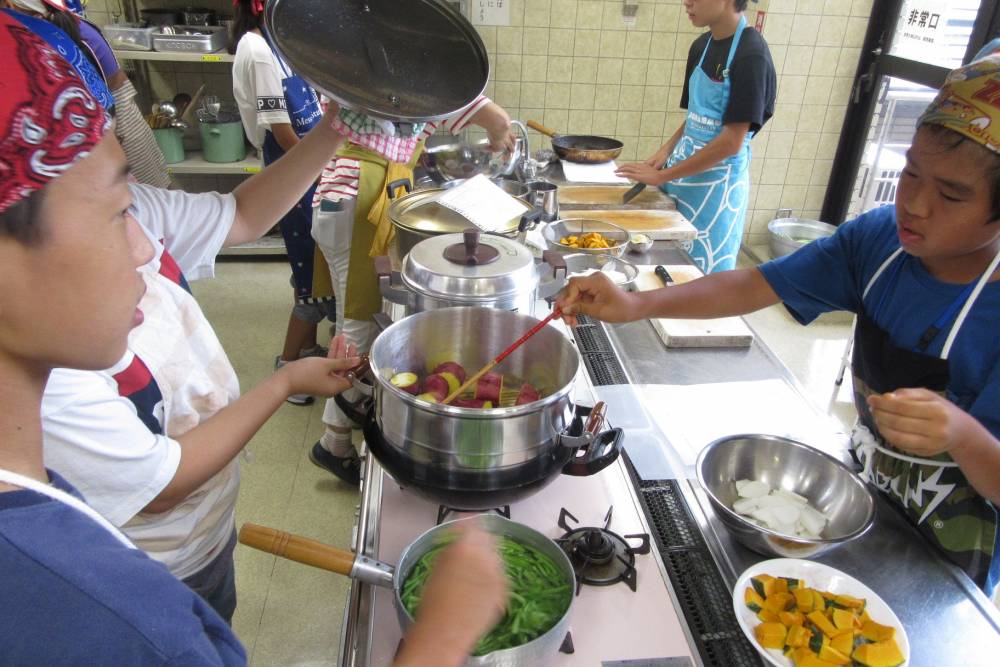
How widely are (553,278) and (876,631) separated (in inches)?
33.8

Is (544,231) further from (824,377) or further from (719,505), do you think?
(824,377)

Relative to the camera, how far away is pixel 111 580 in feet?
1.60

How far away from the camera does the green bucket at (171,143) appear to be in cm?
351

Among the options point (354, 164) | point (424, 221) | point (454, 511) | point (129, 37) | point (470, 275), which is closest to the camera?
point (454, 511)

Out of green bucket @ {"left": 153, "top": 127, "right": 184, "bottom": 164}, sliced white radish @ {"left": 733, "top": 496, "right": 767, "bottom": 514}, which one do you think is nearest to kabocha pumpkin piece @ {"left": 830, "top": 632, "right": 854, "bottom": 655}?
sliced white radish @ {"left": 733, "top": 496, "right": 767, "bottom": 514}

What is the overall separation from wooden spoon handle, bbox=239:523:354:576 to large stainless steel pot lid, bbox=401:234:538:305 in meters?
0.54

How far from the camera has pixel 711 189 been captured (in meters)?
2.66

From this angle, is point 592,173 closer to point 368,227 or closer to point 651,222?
point 651,222

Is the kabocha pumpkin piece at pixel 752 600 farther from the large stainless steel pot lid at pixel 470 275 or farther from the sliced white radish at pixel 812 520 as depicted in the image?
the large stainless steel pot lid at pixel 470 275

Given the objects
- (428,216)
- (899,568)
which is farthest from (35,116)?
(428,216)

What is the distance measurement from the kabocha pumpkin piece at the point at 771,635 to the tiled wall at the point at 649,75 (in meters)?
3.58

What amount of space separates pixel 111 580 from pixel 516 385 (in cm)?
75

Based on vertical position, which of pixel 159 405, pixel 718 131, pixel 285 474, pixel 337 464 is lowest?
pixel 285 474

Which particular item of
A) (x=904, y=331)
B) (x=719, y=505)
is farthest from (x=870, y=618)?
(x=904, y=331)
